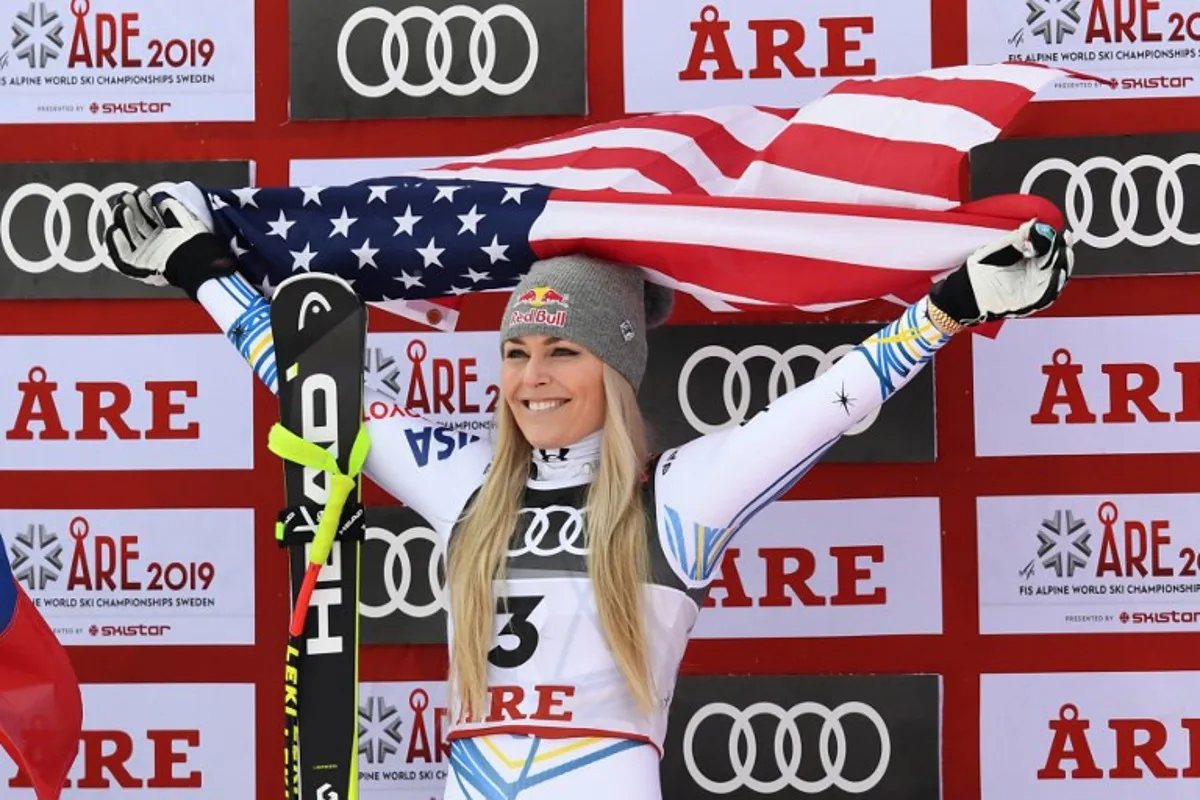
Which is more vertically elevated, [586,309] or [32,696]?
[586,309]

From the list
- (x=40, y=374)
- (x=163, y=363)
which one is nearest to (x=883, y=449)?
(x=163, y=363)

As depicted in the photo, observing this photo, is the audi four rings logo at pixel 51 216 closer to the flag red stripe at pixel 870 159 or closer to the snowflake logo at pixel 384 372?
the snowflake logo at pixel 384 372

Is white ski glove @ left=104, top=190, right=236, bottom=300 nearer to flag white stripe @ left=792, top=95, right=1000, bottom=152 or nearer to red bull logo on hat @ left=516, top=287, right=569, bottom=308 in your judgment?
red bull logo on hat @ left=516, top=287, right=569, bottom=308

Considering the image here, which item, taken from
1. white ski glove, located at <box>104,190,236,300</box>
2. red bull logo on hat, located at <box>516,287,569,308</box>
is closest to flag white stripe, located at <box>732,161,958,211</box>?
red bull logo on hat, located at <box>516,287,569,308</box>

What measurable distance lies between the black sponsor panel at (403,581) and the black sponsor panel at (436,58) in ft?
2.90

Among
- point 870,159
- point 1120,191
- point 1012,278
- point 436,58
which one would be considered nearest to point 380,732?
point 436,58

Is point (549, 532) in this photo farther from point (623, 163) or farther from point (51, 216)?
point (51, 216)

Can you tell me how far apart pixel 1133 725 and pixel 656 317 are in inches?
54.3

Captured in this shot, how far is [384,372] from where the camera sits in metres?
3.17

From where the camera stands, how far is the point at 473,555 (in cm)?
236

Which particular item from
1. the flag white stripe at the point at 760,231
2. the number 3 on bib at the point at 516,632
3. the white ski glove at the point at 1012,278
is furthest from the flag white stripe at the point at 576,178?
the number 3 on bib at the point at 516,632

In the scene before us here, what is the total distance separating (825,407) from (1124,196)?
1.17 m

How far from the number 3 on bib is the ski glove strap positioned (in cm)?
31

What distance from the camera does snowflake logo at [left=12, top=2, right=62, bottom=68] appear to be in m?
3.19
